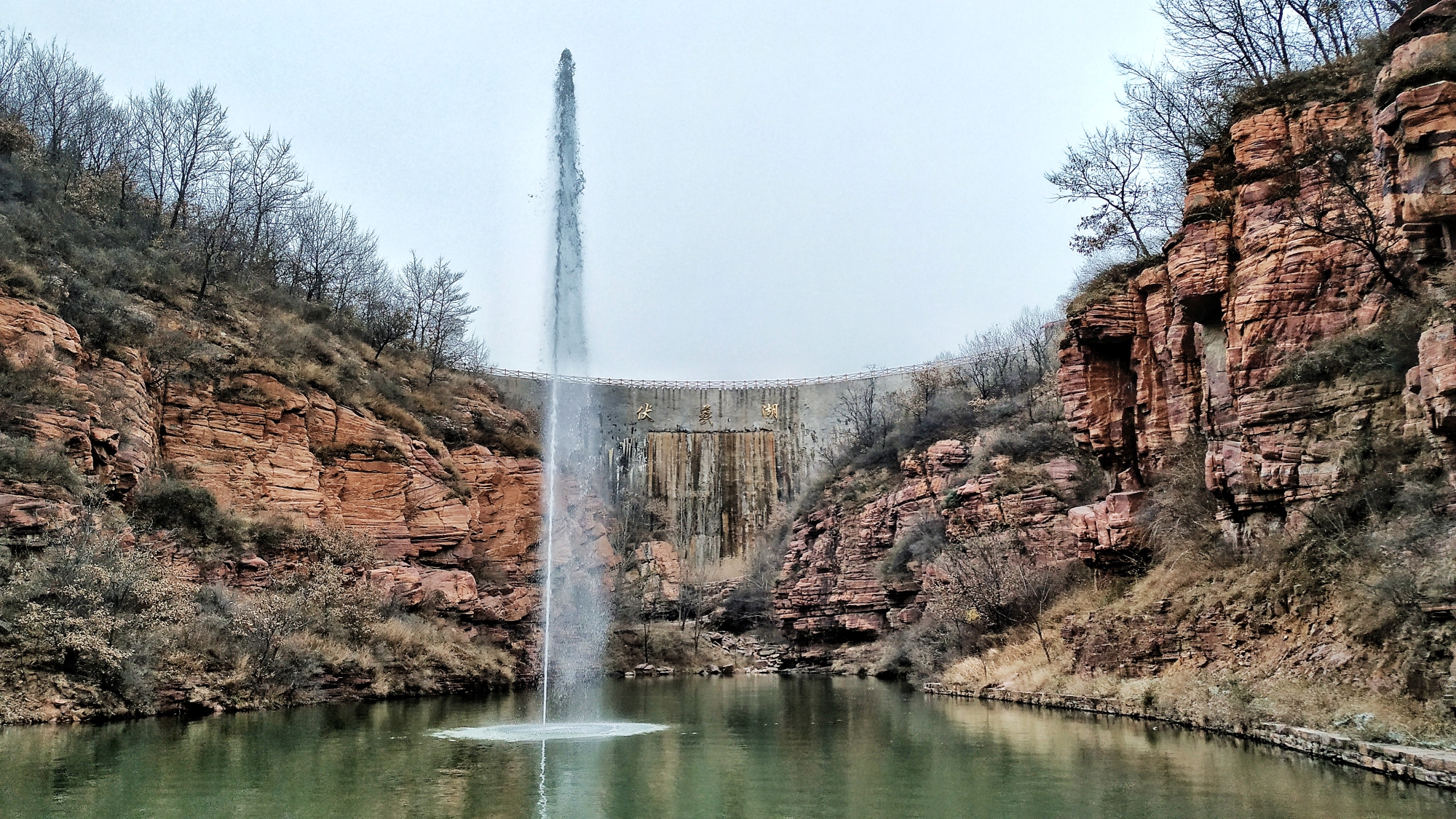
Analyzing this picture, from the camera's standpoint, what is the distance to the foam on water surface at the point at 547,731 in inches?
756

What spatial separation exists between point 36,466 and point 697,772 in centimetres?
1798

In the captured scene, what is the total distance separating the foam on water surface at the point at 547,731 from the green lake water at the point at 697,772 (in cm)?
62

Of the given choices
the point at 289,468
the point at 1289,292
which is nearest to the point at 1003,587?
the point at 1289,292

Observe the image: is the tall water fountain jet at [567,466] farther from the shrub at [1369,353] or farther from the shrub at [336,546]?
the shrub at [1369,353]

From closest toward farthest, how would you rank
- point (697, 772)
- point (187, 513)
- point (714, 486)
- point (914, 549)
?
point (697, 772) → point (187, 513) → point (914, 549) → point (714, 486)

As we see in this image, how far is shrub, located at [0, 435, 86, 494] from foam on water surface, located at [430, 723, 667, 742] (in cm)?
1122

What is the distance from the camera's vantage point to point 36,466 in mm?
23203

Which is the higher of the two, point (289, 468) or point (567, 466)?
point (567, 466)

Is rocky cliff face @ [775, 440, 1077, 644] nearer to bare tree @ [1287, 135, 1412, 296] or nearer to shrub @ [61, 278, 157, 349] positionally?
bare tree @ [1287, 135, 1412, 296]

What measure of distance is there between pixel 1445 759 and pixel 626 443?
2402 inches

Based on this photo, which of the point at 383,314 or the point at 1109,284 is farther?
the point at 383,314

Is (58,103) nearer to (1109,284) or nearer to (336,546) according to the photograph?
(336,546)

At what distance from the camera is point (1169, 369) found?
27.4 meters

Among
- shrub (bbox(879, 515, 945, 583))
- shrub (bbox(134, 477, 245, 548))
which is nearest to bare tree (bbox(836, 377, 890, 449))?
shrub (bbox(879, 515, 945, 583))
